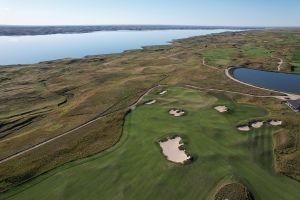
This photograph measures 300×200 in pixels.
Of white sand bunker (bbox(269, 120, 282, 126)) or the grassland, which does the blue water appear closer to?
the grassland

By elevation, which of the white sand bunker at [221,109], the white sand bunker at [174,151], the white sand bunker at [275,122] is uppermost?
the white sand bunker at [275,122]

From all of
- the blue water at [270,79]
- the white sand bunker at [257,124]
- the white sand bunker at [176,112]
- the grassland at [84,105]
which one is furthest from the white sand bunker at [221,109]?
the blue water at [270,79]

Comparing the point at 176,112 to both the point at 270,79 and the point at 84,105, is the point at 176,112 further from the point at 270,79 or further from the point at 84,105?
the point at 270,79

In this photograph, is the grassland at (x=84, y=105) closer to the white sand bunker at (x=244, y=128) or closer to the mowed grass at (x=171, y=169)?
the mowed grass at (x=171, y=169)

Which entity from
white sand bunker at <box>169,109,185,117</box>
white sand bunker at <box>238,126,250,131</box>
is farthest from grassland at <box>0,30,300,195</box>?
white sand bunker at <box>169,109,185,117</box>

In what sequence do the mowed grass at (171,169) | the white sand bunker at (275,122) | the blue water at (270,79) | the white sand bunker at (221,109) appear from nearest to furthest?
the mowed grass at (171,169)
the white sand bunker at (275,122)
the white sand bunker at (221,109)
the blue water at (270,79)

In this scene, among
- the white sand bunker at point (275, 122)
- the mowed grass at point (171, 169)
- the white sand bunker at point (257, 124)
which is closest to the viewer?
the mowed grass at point (171, 169)

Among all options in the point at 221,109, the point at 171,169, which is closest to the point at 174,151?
the point at 171,169

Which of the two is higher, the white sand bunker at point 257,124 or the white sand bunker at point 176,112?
the white sand bunker at point 257,124
